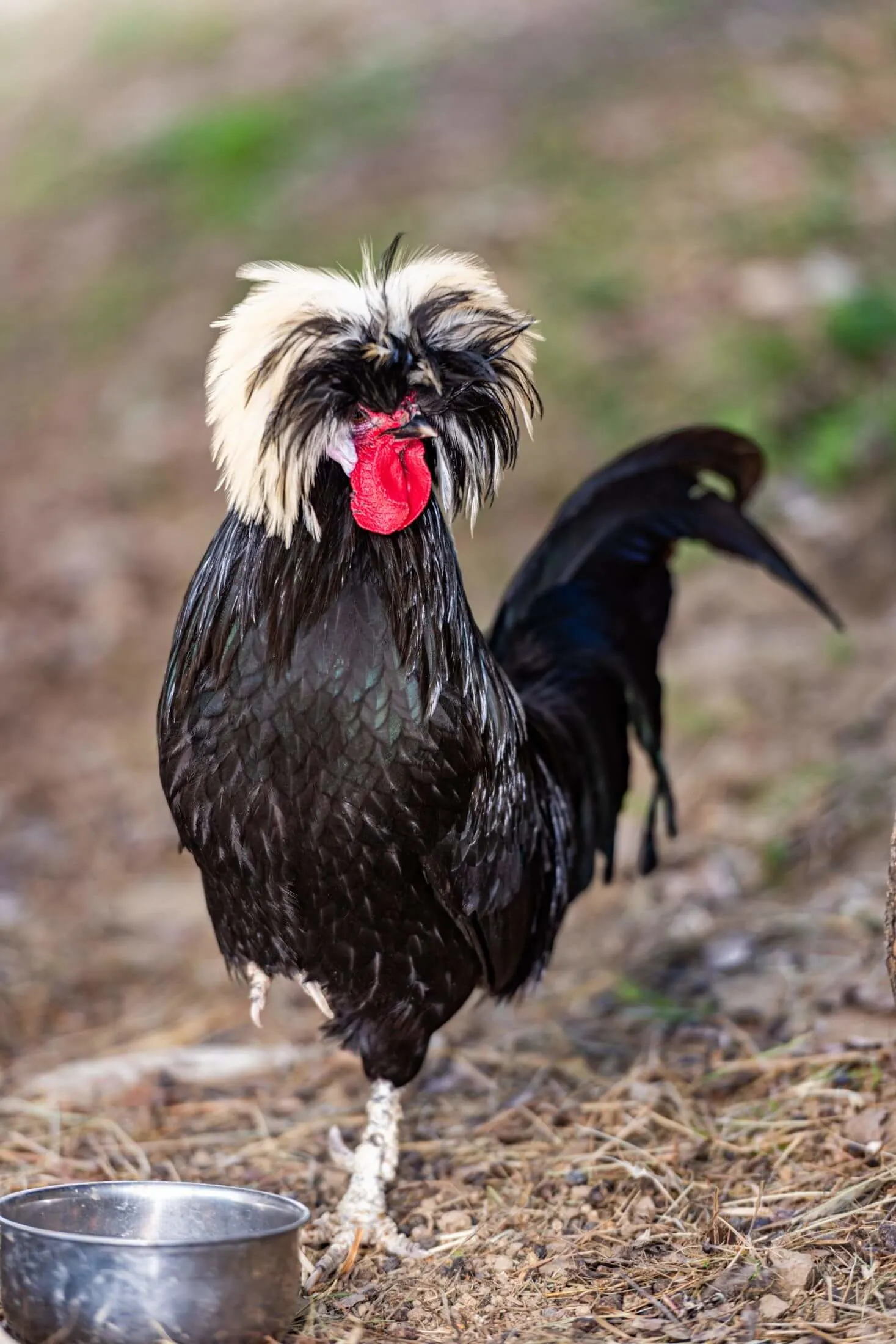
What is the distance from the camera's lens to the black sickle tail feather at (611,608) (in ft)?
14.3

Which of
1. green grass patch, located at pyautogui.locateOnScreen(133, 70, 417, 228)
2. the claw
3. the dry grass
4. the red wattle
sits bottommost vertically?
the dry grass

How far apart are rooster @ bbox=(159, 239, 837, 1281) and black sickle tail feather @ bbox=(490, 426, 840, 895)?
732mm

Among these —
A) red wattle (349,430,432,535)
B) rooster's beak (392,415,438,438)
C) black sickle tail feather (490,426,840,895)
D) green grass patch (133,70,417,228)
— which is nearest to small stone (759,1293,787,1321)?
black sickle tail feather (490,426,840,895)

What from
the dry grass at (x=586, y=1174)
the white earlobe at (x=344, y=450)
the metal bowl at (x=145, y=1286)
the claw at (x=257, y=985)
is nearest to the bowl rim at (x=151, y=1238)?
the metal bowl at (x=145, y=1286)

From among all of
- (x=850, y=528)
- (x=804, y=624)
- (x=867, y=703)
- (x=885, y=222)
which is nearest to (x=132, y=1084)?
(x=867, y=703)

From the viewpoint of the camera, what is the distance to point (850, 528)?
7770 millimetres

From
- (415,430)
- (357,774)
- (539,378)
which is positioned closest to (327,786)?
(357,774)

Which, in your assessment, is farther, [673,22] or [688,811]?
[673,22]

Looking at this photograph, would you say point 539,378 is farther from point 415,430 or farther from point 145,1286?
point 145,1286

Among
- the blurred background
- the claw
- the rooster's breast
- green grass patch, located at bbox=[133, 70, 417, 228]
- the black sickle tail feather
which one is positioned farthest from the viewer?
green grass patch, located at bbox=[133, 70, 417, 228]

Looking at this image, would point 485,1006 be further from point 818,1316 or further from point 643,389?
A: point 643,389

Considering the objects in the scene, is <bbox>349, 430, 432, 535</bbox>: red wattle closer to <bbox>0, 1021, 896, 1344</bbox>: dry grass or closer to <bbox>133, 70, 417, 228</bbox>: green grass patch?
<bbox>0, 1021, 896, 1344</bbox>: dry grass

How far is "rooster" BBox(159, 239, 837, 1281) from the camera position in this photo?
9.66 ft

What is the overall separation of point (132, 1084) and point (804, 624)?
14.4 ft
